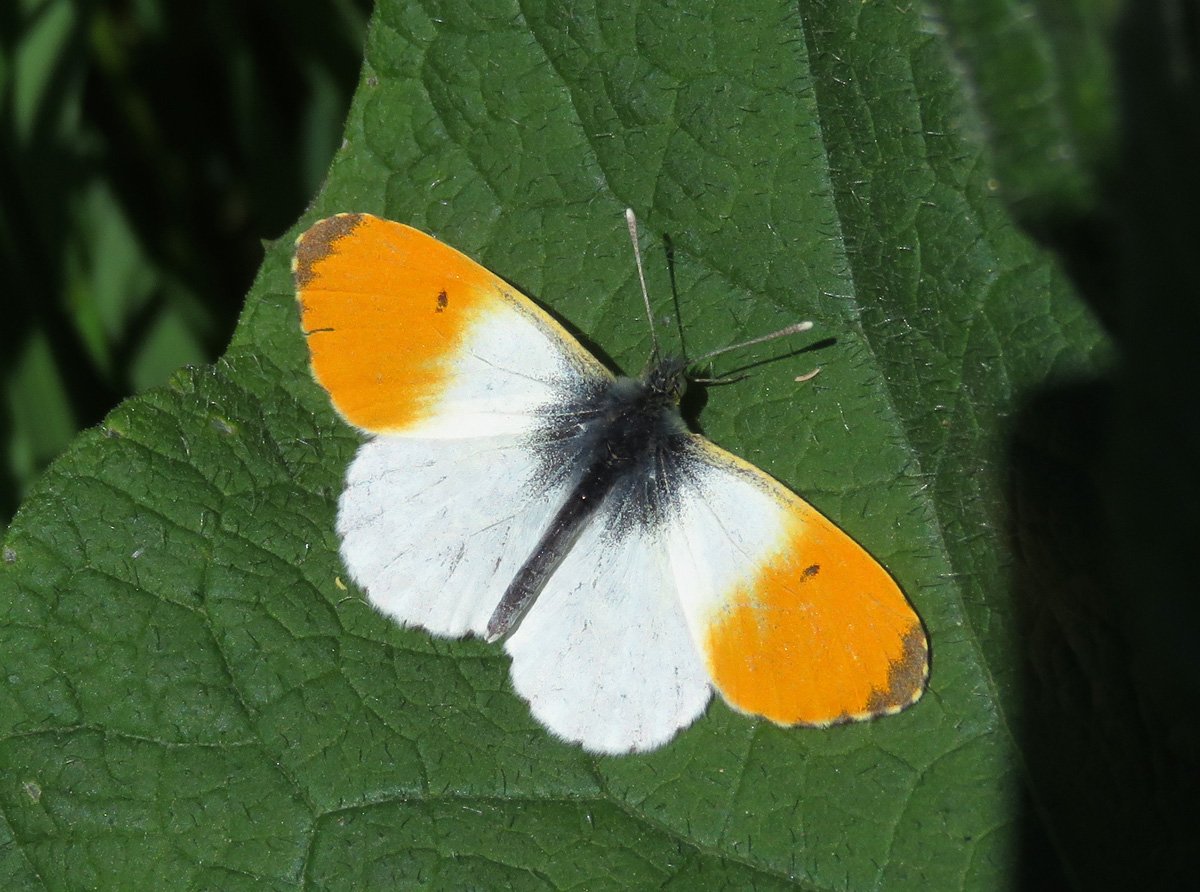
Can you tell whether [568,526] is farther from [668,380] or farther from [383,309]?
[383,309]

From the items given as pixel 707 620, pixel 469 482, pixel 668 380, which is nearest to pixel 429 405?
pixel 469 482

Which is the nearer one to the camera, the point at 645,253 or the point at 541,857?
the point at 541,857

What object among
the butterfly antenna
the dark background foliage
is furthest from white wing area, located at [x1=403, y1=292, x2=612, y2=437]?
the dark background foliage

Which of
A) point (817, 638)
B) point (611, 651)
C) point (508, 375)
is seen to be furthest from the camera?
point (508, 375)

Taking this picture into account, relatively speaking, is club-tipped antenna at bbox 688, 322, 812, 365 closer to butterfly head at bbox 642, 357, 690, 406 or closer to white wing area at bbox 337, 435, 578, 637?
butterfly head at bbox 642, 357, 690, 406

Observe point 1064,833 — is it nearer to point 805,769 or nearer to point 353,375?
point 805,769

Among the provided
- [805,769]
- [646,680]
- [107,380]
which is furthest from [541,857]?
[107,380]
